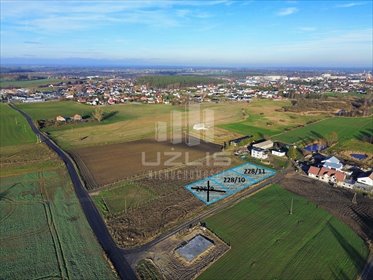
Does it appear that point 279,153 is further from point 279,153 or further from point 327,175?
point 327,175

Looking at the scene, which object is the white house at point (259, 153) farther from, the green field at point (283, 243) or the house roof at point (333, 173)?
the green field at point (283, 243)

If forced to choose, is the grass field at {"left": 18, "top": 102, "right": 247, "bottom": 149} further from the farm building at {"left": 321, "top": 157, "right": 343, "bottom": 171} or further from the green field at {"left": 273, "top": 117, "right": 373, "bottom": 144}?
the farm building at {"left": 321, "top": 157, "right": 343, "bottom": 171}

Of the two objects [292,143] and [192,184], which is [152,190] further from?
[292,143]

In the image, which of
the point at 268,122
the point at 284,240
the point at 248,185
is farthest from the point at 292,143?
the point at 284,240

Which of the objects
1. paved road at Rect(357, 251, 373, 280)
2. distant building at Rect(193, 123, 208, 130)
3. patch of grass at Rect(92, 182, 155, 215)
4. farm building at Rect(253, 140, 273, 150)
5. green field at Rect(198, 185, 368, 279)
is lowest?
paved road at Rect(357, 251, 373, 280)

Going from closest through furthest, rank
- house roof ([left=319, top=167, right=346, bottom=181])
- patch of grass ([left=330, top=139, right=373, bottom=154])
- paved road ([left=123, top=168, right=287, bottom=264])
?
paved road ([left=123, top=168, right=287, bottom=264]) → house roof ([left=319, top=167, right=346, bottom=181]) → patch of grass ([left=330, top=139, right=373, bottom=154])

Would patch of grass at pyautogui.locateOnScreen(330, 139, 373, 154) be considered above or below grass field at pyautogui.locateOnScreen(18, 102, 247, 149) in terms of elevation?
below

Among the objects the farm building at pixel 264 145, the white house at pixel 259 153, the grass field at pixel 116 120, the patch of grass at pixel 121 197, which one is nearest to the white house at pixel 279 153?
the white house at pixel 259 153

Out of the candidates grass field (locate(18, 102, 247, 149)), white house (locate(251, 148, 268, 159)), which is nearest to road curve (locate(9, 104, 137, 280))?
grass field (locate(18, 102, 247, 149))
